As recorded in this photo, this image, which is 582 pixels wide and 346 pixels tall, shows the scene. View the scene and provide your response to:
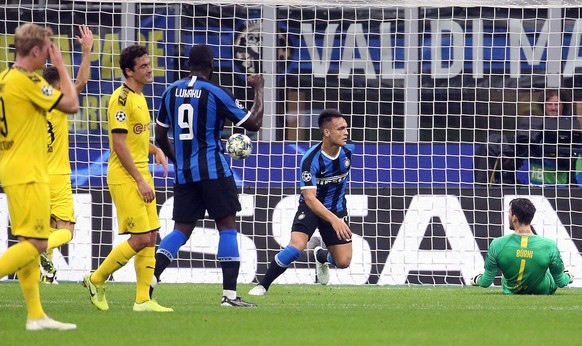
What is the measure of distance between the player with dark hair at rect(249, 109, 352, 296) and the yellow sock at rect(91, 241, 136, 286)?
2.56m

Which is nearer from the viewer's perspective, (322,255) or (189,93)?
(189,93)

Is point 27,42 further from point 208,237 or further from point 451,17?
point 451,17

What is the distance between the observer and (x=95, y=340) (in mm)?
7078

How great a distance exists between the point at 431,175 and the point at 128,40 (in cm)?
428

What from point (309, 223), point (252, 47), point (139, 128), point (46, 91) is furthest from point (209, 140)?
point (252, 47)

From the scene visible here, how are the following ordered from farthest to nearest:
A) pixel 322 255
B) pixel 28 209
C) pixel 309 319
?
1. pixel 322 255
2. pixel 309 319
3. pixel 28 209

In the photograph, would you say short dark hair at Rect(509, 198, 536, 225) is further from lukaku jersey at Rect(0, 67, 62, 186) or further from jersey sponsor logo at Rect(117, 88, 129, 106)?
lukaku jersey at Rect(0, 67, 62, 186)

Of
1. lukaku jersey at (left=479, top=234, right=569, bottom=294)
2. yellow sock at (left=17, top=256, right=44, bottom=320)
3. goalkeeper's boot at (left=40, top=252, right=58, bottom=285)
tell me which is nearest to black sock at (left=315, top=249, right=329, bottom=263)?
lukaku jersey at (left=479, top=234, right=569, bottom=294)

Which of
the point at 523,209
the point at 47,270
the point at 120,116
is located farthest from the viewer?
the point at 47,270

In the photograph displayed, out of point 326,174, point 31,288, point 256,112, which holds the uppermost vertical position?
point 256,112

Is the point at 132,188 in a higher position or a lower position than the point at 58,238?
higher

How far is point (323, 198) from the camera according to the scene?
1217 cm

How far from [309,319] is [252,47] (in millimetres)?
7495

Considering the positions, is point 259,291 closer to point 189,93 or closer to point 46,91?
point 189,93
